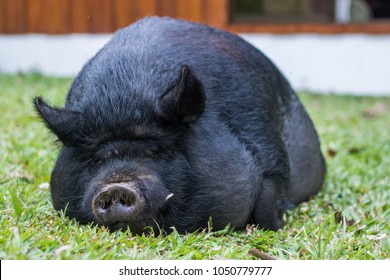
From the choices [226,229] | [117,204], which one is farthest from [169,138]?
[226,229]

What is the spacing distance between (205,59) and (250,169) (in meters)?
0.80

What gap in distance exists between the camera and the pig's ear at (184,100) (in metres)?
3.63

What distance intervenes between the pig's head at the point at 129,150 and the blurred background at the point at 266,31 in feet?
27.3

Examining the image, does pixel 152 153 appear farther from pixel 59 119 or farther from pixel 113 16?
pixel 113 16

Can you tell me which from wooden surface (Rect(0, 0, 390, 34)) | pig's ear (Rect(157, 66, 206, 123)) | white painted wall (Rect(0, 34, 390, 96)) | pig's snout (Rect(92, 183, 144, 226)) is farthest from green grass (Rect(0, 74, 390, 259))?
wooden surface (Rect(0, 0, 390, 34))

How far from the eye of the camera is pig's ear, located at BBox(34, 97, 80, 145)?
380cm

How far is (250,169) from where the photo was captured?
4.20 meters

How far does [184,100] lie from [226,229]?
2.65 feet

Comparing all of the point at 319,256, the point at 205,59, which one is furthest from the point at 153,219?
the point at 205,59

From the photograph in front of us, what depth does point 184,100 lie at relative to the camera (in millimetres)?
3705

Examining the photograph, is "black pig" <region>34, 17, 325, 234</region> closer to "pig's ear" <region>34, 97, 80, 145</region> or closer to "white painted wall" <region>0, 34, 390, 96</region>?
"pig's ear" <region>34, 97, 80, 145</region>

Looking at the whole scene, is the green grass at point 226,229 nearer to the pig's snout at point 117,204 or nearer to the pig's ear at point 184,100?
the pig's snout at point 117,204

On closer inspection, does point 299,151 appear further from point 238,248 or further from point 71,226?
point 71,226

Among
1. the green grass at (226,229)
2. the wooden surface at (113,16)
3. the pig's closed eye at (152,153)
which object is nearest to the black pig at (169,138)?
the pig's closed eye at (152,153)
